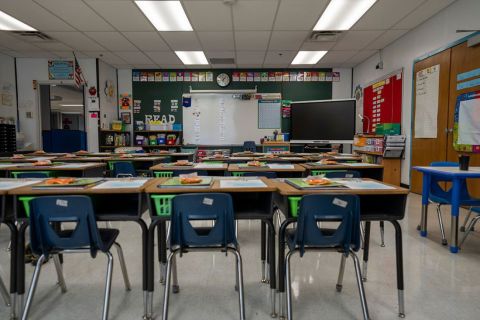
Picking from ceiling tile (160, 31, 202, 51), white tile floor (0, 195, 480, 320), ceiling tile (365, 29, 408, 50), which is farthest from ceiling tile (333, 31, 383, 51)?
white tile floor (0, 195, 480, 320)

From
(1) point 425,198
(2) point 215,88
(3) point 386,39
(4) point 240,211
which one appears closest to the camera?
(4) point 240,211

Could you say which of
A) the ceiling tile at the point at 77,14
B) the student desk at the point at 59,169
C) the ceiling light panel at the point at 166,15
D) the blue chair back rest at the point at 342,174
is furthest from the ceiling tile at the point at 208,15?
the blue chair back rest at the point at 342,174

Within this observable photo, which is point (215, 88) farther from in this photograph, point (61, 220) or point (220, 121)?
point (61, 220)

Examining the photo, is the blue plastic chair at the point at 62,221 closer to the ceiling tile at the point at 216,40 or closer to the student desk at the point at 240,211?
the student desk at the point at 240,211

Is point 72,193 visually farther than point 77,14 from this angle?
No

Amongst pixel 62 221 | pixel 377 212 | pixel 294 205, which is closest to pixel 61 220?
pixel 62 221

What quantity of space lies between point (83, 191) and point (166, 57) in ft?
21.0

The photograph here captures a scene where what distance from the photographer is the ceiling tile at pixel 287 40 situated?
5.84 meters

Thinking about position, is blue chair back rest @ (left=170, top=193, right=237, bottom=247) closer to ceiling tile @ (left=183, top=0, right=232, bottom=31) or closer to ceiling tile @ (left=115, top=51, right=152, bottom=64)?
ceiling tile @ (left=183, top=0, right=232, bottom=31)

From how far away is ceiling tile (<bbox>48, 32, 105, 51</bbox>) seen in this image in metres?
5.96

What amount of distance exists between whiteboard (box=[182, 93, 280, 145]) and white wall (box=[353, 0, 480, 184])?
3.08 metres

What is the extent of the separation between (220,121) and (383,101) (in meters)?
4.09

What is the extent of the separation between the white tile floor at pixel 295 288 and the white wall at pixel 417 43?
3.26 m

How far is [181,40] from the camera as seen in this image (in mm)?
6266
